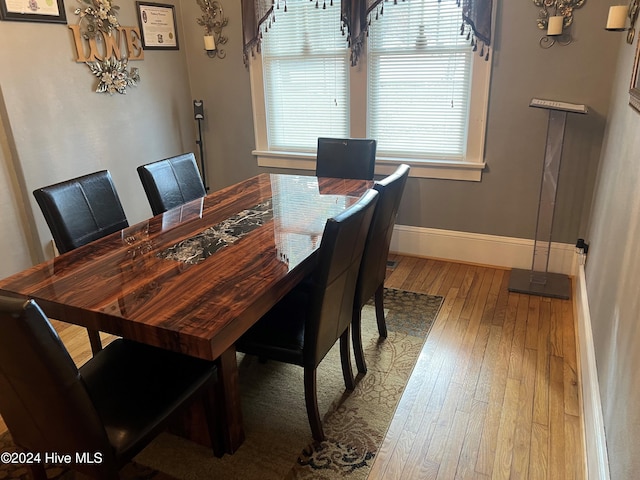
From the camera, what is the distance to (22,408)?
129cm

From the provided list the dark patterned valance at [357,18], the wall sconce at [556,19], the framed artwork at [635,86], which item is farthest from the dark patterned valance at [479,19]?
the framed artwork at [635,86]

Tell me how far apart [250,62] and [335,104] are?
0.80 m

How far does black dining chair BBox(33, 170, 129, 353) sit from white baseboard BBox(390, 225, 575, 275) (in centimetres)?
219

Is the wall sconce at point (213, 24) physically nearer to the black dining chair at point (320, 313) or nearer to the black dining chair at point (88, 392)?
the black dining chair at point (320, 313)

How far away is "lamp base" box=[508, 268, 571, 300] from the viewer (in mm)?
3010

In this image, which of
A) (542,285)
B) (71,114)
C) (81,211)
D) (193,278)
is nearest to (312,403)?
(193,278)

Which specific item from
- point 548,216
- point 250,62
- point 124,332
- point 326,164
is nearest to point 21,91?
point 250,62

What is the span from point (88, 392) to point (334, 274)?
2.78ft

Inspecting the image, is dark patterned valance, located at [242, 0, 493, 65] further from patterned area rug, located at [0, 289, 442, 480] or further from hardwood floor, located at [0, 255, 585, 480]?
patterned area rug, located at [0, 289, 442, 480]

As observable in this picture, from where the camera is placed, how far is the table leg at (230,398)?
1669 millimetres

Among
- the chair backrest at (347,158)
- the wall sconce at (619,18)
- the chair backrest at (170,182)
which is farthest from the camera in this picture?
the chair backrest at (347,158)

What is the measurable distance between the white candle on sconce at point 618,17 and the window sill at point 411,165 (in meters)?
1.09

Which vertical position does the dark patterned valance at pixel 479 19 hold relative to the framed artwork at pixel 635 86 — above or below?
above

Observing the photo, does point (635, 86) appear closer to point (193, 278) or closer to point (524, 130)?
point (524, 130)
